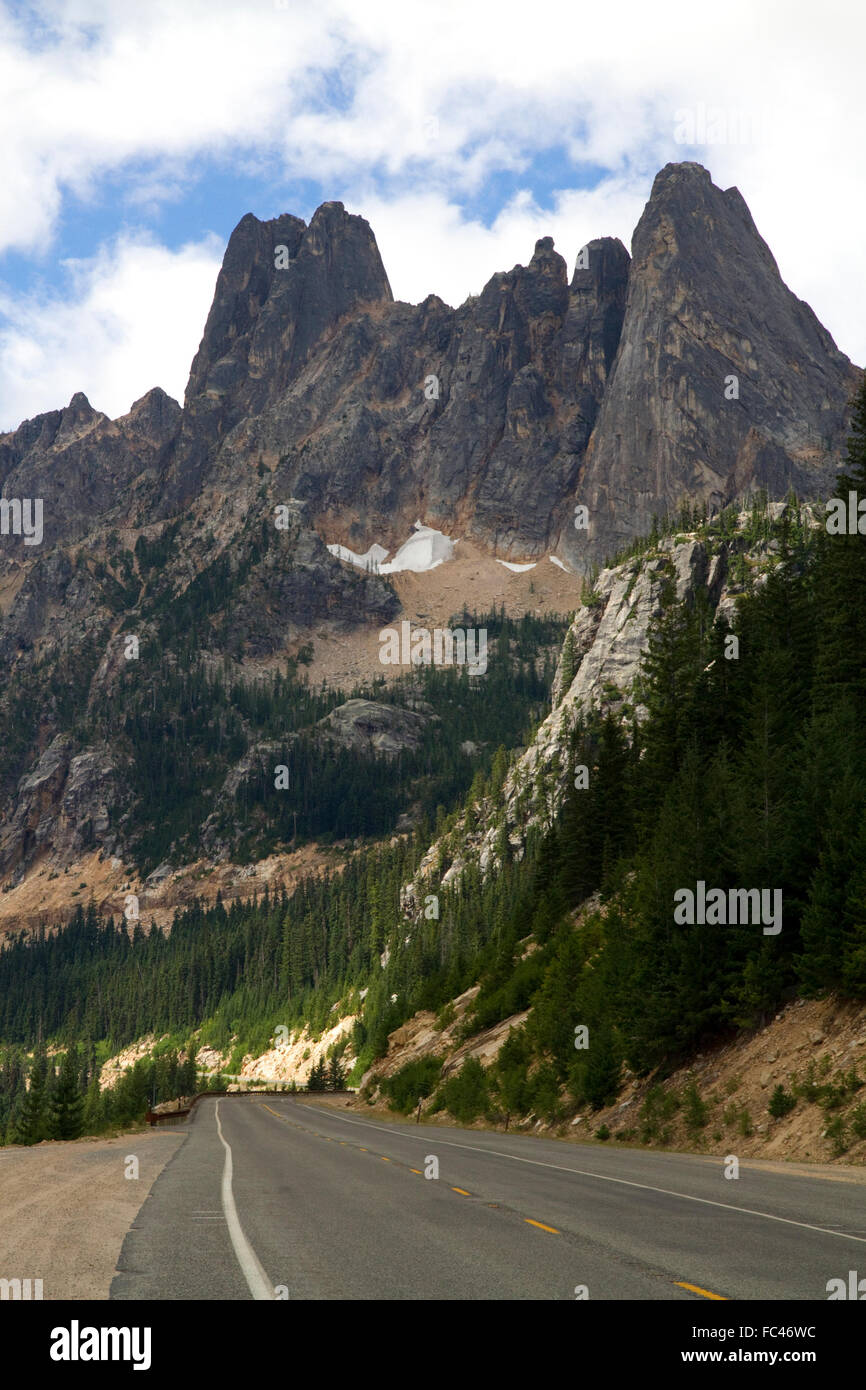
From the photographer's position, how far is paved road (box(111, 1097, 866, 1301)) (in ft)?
34.4

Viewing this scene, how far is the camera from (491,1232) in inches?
556

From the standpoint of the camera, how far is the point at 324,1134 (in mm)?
42562

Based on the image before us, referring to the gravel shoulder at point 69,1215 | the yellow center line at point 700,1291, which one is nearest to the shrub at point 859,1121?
the gravel shoulder at point 69,1215

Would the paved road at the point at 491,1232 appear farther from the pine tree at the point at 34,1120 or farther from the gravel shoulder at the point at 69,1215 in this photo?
the pine tree at the point at 34,1120

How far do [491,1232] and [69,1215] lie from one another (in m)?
7.07

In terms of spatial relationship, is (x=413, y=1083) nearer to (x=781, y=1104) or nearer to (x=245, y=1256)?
(x=781, y=1104)

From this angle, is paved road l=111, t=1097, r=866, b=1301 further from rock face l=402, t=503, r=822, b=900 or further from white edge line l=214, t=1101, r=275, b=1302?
rock face l=402, t=503, r=822, b=900

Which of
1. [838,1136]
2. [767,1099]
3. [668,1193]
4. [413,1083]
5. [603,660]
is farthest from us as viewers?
[603,660]

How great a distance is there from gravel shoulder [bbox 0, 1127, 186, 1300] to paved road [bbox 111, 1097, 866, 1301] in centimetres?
37

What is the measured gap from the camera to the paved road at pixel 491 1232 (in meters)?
10.5

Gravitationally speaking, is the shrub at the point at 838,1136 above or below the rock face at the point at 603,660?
below

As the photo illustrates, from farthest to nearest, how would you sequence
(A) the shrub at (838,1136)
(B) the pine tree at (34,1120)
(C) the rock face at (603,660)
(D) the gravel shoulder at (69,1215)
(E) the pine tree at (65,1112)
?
(C) the rock face at (603,660) → (B) the pine tree at (34,1120) → (E) the pine tree at (65,1112) → (A) the shrub at (838,1136) → (D) the gravel shoulder at (69,1215)

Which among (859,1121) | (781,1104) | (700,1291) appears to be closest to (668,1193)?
(859,1121)

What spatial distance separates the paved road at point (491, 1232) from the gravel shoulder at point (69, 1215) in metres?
0.37
